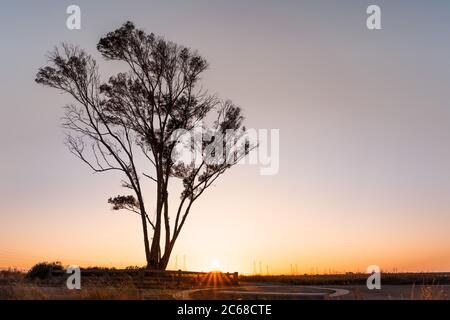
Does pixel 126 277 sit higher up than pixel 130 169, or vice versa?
pixel 130 169

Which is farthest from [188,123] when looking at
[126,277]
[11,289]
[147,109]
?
[11,289]

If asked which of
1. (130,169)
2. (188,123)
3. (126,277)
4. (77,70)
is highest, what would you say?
(77,70)

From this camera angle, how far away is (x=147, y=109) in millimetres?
32844

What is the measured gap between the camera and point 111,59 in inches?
1307

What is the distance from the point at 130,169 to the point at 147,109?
123 inches

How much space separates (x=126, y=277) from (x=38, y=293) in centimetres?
1330

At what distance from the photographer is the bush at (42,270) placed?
31.7m

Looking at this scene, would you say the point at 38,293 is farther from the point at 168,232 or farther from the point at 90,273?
the point at 168,232

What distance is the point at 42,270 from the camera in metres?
32.3

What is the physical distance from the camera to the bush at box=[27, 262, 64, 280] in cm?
3168
